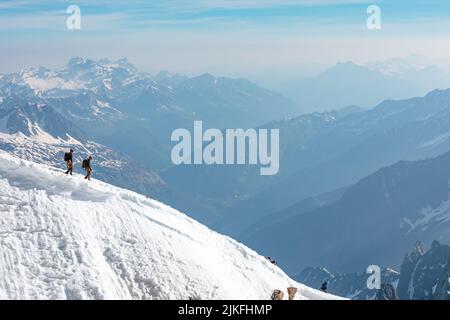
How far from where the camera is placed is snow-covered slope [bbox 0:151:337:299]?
144ft

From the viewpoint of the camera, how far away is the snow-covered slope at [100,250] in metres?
43.8

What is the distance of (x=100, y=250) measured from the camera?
47.2 m

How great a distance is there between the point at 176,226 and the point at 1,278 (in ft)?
57.4

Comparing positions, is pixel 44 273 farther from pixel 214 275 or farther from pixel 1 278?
pixel 214 275

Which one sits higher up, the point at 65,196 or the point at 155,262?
the point at 65,196
